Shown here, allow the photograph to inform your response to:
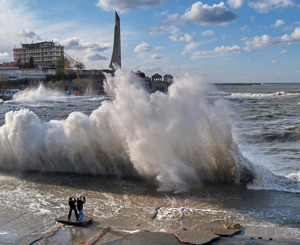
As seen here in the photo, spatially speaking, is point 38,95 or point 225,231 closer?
point 225,231

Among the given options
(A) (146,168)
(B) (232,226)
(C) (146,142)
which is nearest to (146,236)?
(B) (232,226)

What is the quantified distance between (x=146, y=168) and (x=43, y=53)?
134653mm

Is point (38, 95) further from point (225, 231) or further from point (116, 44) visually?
point (225, 231)

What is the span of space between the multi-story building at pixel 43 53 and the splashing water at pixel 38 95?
36.1 meters

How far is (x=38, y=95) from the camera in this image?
89.2 metres

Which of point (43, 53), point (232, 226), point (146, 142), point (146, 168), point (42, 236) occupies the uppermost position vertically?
point (43, 53)

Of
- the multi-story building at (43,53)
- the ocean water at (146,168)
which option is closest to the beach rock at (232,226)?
the ocean water at (146,168)

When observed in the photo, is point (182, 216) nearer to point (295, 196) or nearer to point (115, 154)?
point (295, 196)

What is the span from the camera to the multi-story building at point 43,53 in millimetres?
133750

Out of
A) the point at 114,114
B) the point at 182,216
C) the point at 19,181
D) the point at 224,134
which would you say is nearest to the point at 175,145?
the point at 224,134

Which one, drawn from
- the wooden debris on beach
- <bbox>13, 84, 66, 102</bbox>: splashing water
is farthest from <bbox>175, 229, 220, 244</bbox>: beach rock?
<bbox>13, 84, 66, 102</bbox>: splashing water

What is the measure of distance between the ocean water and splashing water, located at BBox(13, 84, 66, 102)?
67.1m

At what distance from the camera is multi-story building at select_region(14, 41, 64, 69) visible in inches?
5266

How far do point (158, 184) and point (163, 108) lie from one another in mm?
3486
